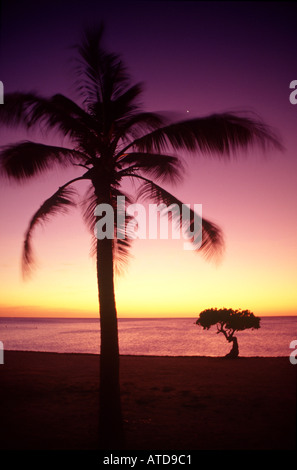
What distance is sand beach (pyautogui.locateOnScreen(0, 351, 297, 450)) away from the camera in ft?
24.9

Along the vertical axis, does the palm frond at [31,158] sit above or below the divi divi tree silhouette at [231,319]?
above

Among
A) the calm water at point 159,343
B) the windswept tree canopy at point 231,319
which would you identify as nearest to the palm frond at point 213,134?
the windswept tree canopy at point 231,319

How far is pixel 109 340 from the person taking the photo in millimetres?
7625

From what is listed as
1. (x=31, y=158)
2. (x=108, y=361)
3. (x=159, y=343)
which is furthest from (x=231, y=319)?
(x=159, y=343)

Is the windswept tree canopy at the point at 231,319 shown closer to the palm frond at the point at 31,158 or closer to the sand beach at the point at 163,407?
the sand beach at the point at 163,407

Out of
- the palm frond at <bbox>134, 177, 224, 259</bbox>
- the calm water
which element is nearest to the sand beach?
the palm frond at <bbox>134, 177, 224, 259</bbox>

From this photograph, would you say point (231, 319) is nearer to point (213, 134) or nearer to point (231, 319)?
point (231, 319)

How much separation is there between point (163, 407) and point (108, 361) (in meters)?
3.27

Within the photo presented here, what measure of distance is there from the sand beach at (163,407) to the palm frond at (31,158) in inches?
230

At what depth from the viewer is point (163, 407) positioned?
32.5 feet

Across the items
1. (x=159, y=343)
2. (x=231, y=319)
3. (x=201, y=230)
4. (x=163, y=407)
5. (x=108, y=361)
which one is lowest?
(x=159, y=343)

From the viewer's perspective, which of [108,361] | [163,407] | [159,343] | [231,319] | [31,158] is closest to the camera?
[108,361]

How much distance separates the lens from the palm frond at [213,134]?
7.65m

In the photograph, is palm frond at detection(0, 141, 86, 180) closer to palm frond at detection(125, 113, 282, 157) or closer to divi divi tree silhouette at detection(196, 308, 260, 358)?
palm frond at detection(125, 113, 282, 157)
